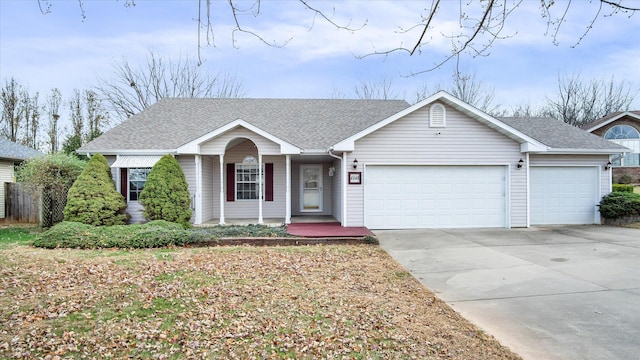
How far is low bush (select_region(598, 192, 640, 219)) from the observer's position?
41.2 feet

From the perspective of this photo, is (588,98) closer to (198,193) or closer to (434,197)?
(434,197)

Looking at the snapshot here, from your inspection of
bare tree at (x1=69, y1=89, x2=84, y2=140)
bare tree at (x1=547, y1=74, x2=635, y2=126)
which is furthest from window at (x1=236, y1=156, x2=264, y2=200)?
bare tree at (x1=547, y1=74, x2=635, y2=126)

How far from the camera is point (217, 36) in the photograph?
3.52 meters

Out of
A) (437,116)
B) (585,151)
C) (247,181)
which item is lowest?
(247,181)

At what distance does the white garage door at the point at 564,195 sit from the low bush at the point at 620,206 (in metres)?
0.35

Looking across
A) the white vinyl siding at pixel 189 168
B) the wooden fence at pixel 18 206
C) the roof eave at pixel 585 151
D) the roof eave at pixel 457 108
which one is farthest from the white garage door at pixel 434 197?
the wooden fence at pixel 18 206

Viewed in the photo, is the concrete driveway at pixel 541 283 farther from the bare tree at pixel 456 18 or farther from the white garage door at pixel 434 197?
the bare tree at pixel 456 18

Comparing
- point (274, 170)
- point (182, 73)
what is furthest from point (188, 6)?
point (182, 73)

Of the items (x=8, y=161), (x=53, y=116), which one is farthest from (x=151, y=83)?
(x=8, y=161)

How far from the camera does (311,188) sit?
1537 cm

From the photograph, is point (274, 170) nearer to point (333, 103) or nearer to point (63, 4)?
point (333, 103)

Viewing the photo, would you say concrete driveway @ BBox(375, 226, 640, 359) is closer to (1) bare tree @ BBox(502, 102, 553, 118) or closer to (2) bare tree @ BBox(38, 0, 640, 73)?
(2) bare tree @ BBox(38, 0, 640, 73)

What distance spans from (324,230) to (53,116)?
2720 cm

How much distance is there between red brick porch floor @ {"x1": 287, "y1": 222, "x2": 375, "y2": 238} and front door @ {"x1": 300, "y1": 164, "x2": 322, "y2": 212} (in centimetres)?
283
